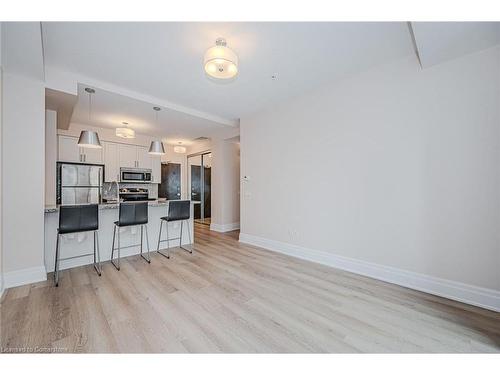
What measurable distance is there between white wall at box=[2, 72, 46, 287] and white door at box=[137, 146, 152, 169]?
3.29 meters

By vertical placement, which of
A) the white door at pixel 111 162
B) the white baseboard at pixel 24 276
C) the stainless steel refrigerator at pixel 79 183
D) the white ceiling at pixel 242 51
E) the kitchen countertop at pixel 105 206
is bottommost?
the white baseboard at pixel 24 276

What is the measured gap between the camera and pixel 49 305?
6.86ft

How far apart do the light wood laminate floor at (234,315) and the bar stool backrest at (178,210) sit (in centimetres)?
102

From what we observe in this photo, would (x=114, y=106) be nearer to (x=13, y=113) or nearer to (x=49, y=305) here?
(x=13, y=113)

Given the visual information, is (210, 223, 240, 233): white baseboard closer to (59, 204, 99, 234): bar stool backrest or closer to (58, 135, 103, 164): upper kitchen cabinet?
(59, 204, 99, 234): bar stool backrest

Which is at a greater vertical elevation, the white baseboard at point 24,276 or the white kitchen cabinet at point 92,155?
the white kitchen cabinet at point 92,155

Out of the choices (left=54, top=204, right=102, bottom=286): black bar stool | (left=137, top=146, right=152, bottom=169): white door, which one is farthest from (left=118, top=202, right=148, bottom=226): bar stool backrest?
(left=137, top=146, right=152, bottom=169): white door

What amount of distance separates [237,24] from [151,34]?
2.95ft

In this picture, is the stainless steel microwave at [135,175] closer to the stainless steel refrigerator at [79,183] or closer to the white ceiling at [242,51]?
the stainless steel refrigerator at [79,183]

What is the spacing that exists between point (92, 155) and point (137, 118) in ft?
5.53

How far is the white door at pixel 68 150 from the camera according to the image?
4.74 m

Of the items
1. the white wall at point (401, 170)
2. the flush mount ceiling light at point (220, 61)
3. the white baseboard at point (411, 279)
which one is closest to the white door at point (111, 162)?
the white wall at point (401, 170)

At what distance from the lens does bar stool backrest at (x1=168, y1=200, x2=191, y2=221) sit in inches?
146
